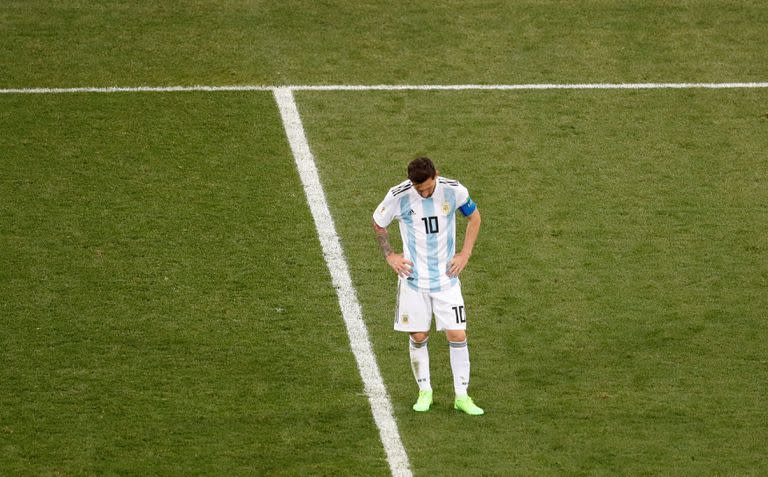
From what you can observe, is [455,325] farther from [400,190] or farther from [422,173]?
[422,173]

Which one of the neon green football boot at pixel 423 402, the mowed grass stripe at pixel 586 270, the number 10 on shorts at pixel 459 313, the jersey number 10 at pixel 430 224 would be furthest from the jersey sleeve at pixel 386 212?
the mowed grass stripe at pixel 586 270

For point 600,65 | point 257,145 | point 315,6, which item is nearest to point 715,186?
point 600,65

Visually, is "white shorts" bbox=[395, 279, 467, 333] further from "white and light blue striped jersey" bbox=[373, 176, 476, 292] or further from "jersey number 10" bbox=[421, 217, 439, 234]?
"jersey number 10" bbox=[421, 217, 439, 234]

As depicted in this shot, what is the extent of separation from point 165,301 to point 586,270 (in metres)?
3.64

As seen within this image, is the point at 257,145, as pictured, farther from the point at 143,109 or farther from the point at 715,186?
the point at 715,186

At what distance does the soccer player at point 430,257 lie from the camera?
9242mm

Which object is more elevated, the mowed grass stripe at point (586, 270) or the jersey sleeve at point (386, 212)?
the jersey sleeve at point (386, 212)

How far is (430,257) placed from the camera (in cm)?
930

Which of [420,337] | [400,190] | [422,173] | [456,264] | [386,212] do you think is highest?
[422,173]

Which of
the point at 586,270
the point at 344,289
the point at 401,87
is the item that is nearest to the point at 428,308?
the point at 344,289

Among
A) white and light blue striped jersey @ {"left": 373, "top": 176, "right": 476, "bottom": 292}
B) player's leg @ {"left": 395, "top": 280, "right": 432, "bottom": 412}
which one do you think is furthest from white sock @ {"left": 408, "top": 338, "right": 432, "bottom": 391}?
white and light blue striped jersey @ {"left": 373, "top": 176, "right": 476, "bottom": 292}

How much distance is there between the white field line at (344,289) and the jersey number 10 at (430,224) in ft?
4.52

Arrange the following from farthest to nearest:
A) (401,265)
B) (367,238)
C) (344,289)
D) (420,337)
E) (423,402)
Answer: (367,238)
(344,289)
(423,402)
(420,337)
(401,265)

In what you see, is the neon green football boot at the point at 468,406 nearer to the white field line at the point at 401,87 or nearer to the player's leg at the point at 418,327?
the player's leg at the point at 418,327
